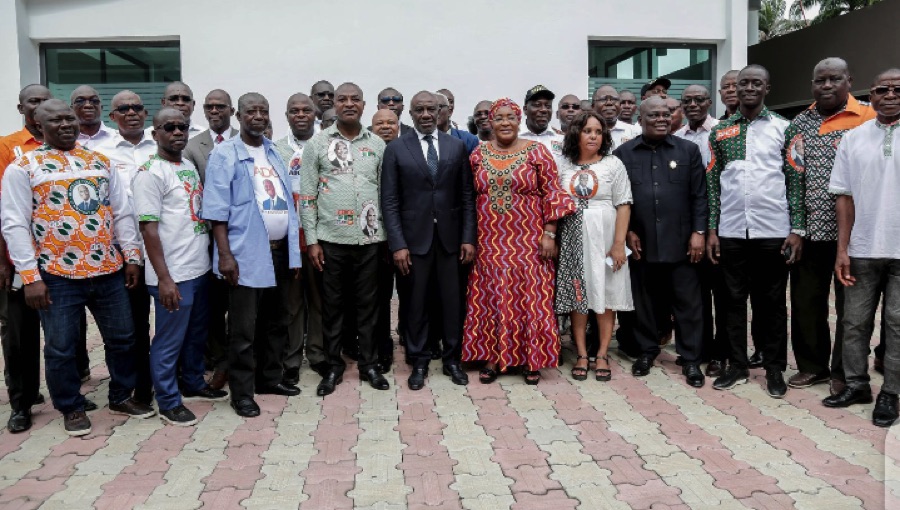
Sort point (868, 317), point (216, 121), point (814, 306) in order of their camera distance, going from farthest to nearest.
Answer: point (216, 121) < point (814, 306) < point (868, 317)

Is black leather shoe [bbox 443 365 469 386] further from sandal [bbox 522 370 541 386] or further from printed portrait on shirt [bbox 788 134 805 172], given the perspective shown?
printed portrait on shirt [bbox 788 134 805 172]

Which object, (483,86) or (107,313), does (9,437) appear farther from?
(483,86)

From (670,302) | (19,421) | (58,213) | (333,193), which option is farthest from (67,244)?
(670,302)

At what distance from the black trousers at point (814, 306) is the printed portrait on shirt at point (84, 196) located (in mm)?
4423

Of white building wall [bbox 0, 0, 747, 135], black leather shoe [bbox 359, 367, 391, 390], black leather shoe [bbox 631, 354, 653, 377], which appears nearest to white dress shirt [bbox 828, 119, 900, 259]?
black leather shoe [bbox 631, 354, 653, 377]

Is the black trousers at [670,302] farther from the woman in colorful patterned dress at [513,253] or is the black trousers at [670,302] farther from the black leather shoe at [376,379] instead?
the black leather shoe at [376,379]

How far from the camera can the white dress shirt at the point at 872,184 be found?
420cm

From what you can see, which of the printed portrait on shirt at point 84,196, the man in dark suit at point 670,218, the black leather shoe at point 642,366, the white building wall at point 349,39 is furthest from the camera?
the white building wall at point 349,39

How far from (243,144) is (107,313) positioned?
1.31 m

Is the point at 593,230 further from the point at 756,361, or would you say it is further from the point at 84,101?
the point at 84,101

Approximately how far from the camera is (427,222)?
5.12 metres

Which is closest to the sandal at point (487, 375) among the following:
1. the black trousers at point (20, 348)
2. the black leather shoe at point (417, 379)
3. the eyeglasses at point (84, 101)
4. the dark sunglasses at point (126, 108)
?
the black leather shoe at point (417, 379)

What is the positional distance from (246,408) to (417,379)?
119 centimetres

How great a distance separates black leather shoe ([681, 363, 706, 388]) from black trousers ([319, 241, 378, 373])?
2.24 metres
